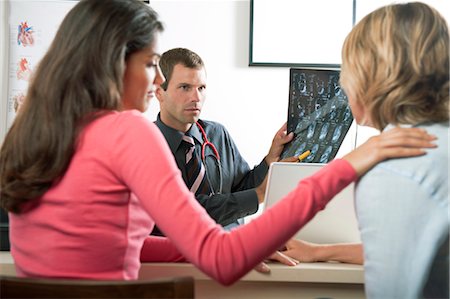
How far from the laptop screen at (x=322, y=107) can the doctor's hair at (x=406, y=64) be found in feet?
2.20

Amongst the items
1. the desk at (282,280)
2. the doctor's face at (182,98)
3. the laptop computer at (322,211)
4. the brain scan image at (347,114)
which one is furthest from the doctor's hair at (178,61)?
the desk at (282,280)

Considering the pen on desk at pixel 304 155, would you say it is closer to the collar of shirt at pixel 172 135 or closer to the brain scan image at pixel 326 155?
the brain scan image at pixel 326 155

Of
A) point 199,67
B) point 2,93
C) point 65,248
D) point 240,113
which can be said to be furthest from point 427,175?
point 2,93

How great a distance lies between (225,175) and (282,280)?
4.27ft

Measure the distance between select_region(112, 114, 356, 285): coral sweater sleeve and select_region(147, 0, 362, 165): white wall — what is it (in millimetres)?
2380

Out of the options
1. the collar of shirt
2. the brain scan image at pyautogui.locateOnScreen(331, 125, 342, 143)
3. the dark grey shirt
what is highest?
the brain scan image at pyautogui.locateOnScreen(331, 125, 342, 143)

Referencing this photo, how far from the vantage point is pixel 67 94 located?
1.05 meters

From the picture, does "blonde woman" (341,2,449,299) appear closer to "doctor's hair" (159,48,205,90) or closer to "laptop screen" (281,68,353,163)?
"laptop screen" (281,68,353,163)

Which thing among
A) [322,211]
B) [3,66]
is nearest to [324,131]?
[322,211]

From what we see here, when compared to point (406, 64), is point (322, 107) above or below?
below

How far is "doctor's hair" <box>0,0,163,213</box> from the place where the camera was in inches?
40.5

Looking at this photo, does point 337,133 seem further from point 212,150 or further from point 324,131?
point 212,150

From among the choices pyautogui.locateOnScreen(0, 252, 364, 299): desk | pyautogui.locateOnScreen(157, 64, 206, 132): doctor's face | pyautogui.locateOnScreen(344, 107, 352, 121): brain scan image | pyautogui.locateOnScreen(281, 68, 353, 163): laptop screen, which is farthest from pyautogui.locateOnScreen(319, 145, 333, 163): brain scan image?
pyautogui.locateOnScreen(157, 64, 206, 132): doctor's face

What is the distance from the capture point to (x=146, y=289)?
89 centimetres
